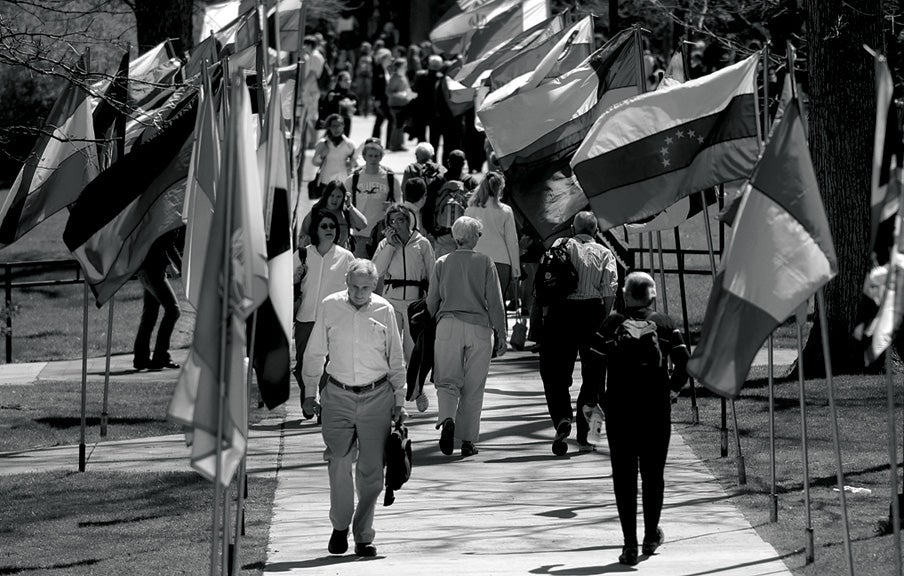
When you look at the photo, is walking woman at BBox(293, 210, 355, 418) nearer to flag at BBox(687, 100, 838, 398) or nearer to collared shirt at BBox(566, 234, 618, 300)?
collared shirt at BBox(566, 234, 618, 300)

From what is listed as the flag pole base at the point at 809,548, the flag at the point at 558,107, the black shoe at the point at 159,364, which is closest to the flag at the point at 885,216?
the flag pole base at the point at 809,548

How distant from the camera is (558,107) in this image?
13977mm

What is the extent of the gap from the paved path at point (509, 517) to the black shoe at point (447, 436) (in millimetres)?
95

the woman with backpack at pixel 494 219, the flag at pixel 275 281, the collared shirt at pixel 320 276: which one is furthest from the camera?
the woman with backpack at pixel 494 219

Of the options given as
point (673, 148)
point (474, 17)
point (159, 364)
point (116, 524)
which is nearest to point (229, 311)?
point (116, 524)

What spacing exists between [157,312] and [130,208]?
256 inches

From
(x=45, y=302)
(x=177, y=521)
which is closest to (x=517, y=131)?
(x=177, y=521)

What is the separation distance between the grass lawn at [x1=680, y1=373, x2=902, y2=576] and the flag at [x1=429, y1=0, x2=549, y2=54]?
8.56 meters

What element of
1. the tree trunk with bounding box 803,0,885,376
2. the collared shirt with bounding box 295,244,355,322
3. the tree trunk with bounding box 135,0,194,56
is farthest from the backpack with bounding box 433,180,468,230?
the tree trunk with bounding box 135,0,194,56

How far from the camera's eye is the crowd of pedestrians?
9.86 meters

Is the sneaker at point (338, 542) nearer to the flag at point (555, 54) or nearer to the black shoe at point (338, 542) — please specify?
the black shoe at point (338, 542)

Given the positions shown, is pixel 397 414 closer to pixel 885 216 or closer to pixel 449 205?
pixel 885 216

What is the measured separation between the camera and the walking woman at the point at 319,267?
13.8 m

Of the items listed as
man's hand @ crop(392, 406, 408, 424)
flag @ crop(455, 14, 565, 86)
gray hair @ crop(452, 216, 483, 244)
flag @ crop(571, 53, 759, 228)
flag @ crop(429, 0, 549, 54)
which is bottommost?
man's hand @ crop(392, 406, 408, 424)
